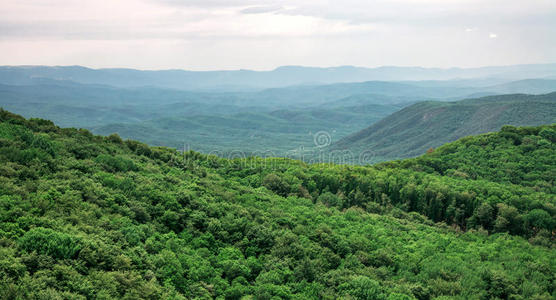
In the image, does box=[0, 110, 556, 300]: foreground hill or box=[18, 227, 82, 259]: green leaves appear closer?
box=[18, 227, 82, 259]: green leaves

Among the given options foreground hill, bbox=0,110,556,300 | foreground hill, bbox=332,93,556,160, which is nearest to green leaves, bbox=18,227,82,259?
foreground hill, bbox=0,110,556,300

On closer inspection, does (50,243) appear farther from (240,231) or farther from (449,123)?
(449,123)

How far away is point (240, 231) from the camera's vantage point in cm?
2289

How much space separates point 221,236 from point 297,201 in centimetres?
1155

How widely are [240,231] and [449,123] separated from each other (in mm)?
170523

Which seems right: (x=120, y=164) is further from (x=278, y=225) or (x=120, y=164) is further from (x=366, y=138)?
(x=366, y=138)

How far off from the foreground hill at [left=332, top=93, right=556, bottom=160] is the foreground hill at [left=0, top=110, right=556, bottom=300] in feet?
385

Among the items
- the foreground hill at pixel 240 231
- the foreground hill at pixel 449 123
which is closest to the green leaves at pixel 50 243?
the foreground hill at pixel 240 231

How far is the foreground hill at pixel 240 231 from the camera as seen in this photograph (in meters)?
14.6

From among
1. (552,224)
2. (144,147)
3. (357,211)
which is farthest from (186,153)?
(552,224)

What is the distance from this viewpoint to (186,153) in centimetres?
4362

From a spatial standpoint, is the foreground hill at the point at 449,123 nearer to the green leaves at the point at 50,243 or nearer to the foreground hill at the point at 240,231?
the foreground hill at the point at 240,231

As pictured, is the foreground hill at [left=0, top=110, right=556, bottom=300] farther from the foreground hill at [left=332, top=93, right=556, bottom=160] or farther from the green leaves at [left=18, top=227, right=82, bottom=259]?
the foreground hill at [left=332, top=93, right=556, bottom=160]

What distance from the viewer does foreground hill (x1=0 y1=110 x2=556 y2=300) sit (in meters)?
14.6
